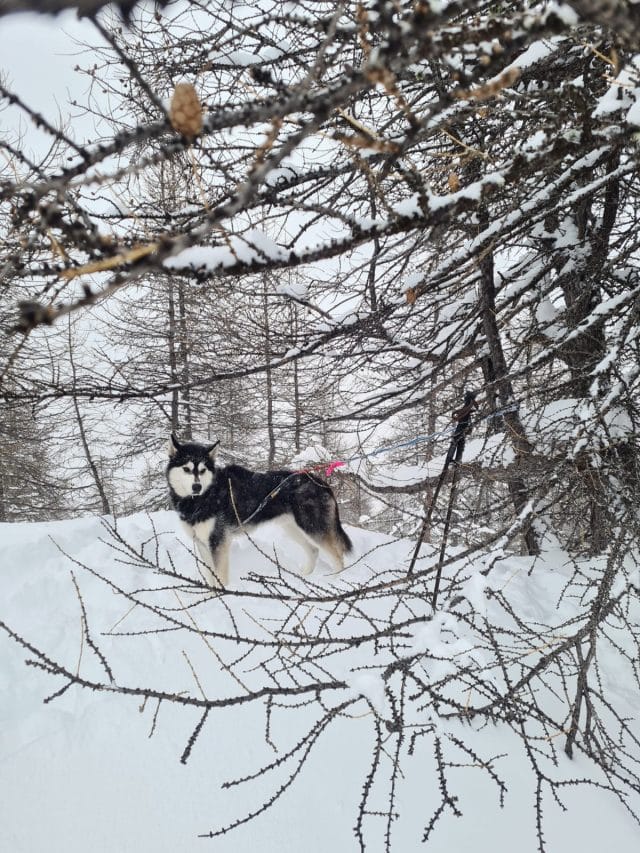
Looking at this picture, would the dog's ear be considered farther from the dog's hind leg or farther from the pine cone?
the pine cone

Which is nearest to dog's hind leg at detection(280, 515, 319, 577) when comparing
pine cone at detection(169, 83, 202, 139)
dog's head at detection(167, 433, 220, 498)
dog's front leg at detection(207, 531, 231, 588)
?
dog's front leg at detection(207, 531, 231, 588)

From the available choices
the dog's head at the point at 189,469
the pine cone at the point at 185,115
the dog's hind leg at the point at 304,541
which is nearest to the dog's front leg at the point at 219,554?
the dog's head at the point at 189,469

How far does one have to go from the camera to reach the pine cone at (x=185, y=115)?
2.29 feet

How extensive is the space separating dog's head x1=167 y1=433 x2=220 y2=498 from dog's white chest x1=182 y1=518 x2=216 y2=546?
13.4 inches

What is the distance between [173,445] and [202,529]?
109 centimetres

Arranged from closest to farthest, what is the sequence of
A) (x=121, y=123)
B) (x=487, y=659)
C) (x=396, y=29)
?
(x=396, y=29) < (x=487, y=659) < (x=121, y=123)

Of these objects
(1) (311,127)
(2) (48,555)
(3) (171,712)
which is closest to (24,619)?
(2) (48,555)

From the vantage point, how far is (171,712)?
10.6 feet

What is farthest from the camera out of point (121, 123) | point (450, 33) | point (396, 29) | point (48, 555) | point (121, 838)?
point (48, 555)

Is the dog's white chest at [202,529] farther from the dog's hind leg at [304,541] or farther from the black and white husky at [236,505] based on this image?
the dog's hind leg at [304,541]

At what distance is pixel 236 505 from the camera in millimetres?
5871

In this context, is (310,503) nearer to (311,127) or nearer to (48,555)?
(48,555)

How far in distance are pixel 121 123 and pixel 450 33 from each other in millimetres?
3696

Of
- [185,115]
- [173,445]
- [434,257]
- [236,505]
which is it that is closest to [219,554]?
[236,505]
